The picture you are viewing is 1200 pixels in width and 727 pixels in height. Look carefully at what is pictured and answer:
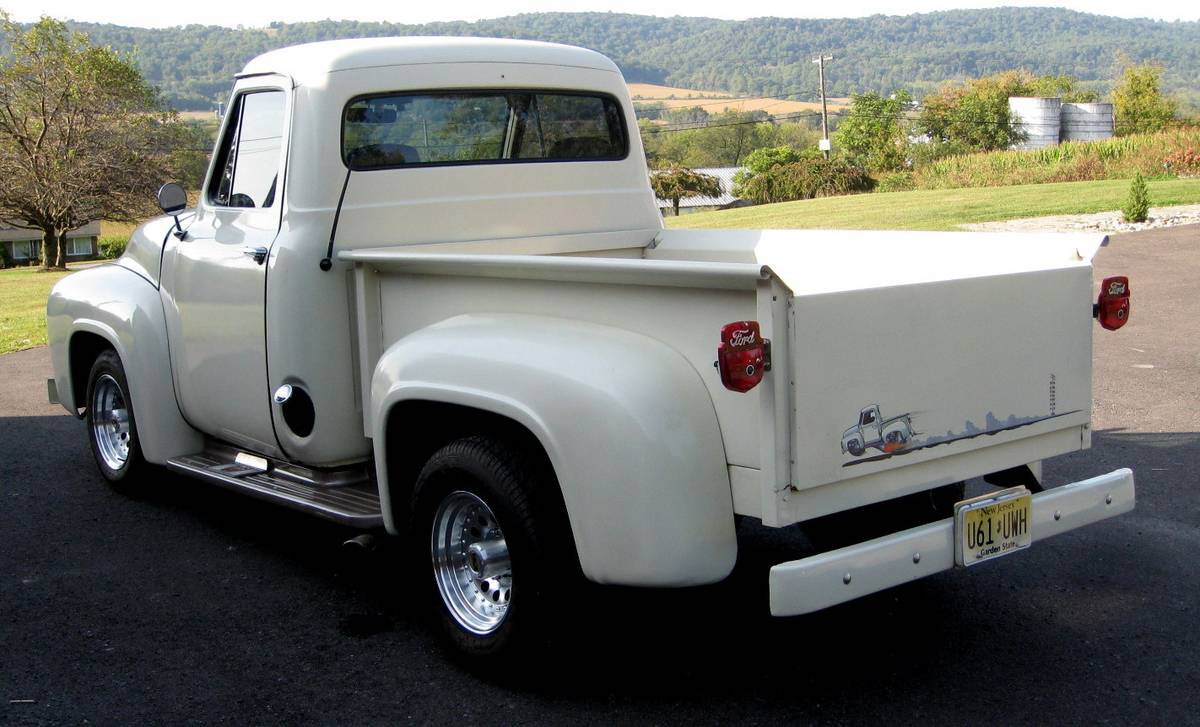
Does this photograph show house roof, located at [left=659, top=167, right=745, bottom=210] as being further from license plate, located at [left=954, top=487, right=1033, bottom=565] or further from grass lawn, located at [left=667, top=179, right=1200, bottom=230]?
license plate, located at [left=954, top=487, right=1033, bottom=565]

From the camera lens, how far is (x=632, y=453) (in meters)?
3.22

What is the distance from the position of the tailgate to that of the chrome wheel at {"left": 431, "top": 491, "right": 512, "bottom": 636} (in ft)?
3.57

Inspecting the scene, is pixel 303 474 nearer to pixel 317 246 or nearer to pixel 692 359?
pixel 317 246

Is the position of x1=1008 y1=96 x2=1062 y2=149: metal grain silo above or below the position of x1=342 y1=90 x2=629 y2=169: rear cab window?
above

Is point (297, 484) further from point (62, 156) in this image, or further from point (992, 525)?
point (62, 156)

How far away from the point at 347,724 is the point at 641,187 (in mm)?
3071

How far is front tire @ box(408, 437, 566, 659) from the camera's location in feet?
11.6

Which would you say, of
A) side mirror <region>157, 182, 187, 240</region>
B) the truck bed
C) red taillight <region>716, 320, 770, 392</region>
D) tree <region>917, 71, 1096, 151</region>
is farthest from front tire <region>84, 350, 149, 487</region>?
tree <region>917, 71, 1096, 151</region>

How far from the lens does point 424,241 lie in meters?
4.98

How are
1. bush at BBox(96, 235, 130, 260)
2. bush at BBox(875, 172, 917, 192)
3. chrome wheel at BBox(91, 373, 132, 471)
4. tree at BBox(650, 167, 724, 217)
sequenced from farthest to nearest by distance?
1. bush at BBox(96, 235, 130, 260)
2. tree at BBox(650, 167, 724, 217)
3. bush at BBox(875, 172, 917, 192)
4. chrome wheel at BBox(91, 373, 132, 471)

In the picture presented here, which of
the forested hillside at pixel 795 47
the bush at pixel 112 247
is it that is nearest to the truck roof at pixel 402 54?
the bush at pixel 112 247

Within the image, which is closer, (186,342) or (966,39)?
(186,342)

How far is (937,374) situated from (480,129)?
2.54 m

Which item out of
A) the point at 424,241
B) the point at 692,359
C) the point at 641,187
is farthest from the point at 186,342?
the point at 692,359
